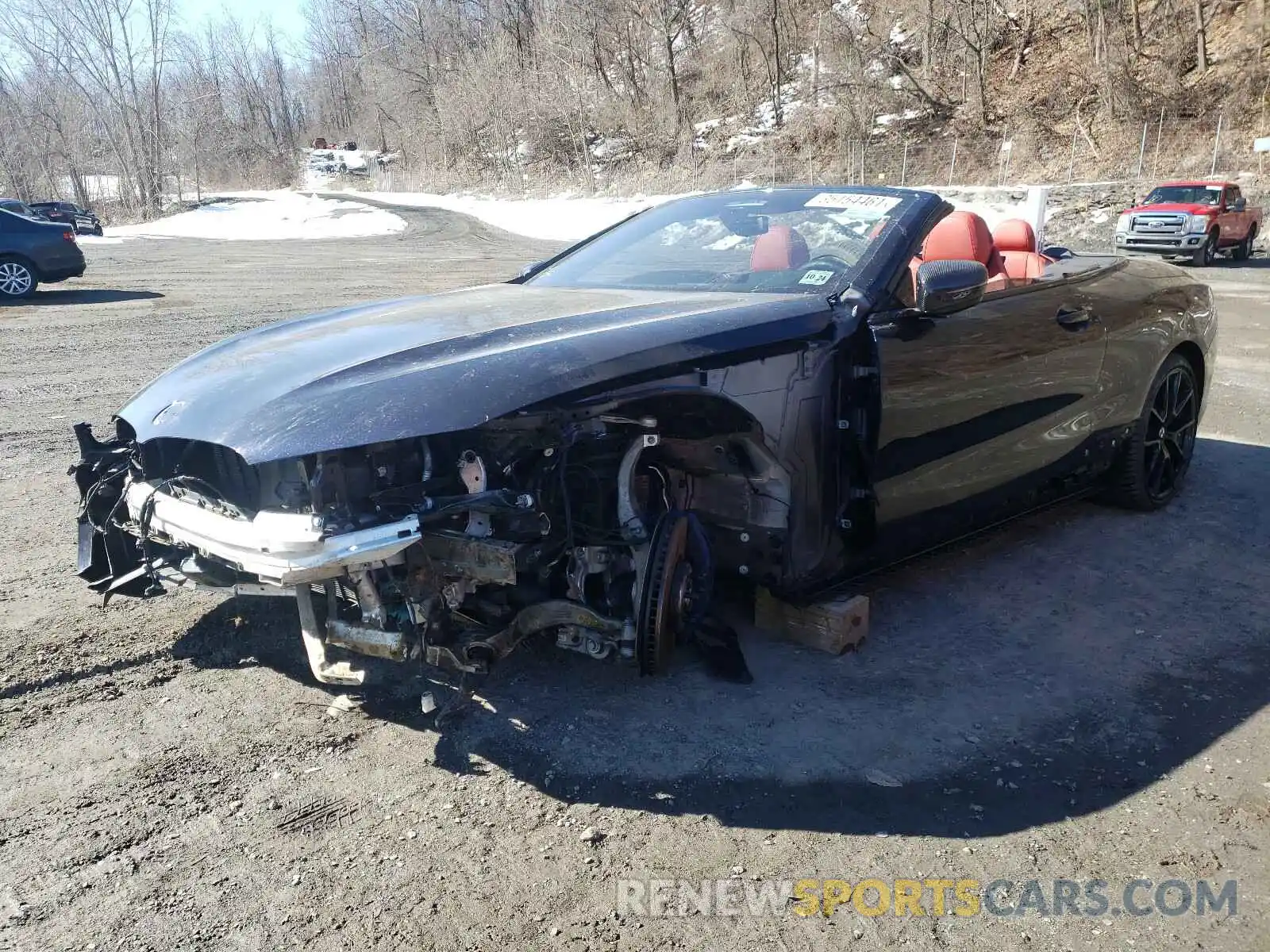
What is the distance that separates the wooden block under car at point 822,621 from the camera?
3543mm

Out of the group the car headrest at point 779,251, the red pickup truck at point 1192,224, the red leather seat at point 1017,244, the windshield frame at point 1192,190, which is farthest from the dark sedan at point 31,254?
the windshield frame at point 1192,190

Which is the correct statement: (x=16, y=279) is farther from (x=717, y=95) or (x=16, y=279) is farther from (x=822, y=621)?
(x=717, y=95)

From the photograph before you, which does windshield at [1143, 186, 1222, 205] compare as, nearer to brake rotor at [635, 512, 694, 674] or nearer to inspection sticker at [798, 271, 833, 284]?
inspection sticker at [798, 271, 833, 284]

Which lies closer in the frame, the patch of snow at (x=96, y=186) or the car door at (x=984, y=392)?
the car door at (x=984, y=392)

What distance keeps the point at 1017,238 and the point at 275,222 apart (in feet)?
113

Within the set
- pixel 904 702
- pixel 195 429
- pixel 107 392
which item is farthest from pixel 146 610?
pixel 107 392

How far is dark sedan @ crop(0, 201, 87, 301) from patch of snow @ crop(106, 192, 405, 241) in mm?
14901

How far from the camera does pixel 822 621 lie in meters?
3.56

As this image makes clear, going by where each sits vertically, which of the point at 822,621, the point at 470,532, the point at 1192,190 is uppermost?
the point at 1192,190

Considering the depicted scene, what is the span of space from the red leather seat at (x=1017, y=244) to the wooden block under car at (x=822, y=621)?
241 centimetres

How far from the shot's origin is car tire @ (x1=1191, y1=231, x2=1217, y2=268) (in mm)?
19781

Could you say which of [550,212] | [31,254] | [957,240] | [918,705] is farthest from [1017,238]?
[550,212]

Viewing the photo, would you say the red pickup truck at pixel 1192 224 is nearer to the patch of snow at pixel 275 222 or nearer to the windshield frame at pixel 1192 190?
the windshield frame at pixel 1192 190

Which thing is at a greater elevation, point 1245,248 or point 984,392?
point 984,392
